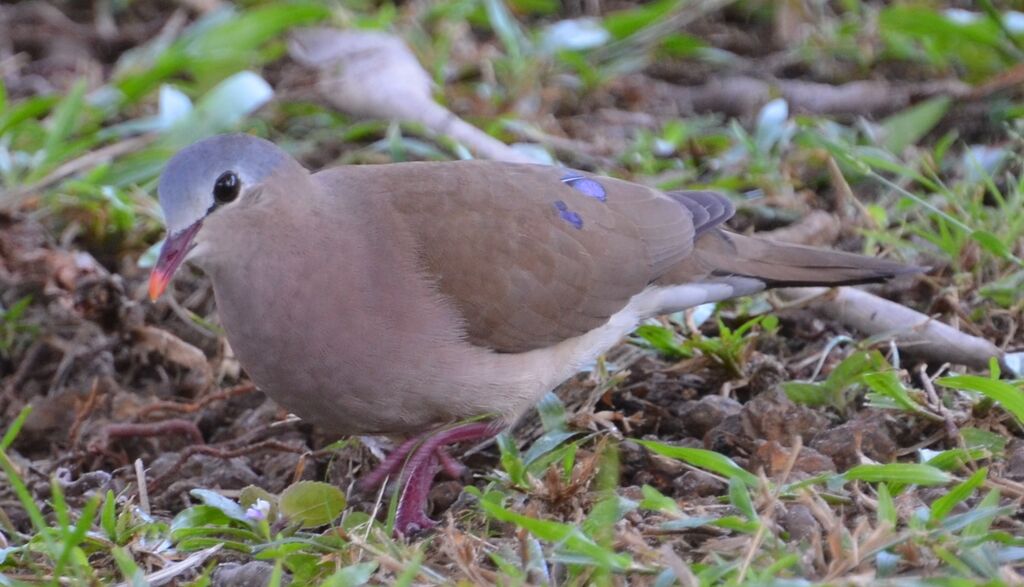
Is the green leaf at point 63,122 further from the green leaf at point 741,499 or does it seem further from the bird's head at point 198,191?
the green leaf at point 741,499

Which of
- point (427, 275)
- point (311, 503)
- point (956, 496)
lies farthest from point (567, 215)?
point (956, 496)

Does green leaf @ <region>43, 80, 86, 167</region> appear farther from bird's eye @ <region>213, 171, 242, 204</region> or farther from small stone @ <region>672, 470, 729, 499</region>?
small stone @ <region>672, 470, 729, 499</region>

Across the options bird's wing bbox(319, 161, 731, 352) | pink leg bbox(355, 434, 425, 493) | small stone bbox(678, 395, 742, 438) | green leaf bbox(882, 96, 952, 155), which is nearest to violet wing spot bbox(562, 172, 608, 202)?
bird's wing bbox(319, 161, 731, 352)

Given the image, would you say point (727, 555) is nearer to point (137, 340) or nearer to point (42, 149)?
point (137, 340)

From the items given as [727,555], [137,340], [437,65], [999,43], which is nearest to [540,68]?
[437,65]

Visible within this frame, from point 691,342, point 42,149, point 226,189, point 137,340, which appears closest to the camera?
point 226,189

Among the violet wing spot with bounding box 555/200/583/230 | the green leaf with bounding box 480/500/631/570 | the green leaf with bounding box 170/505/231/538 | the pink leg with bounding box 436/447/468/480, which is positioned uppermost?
the violet wing spot with bounding box 555/200/583/230
